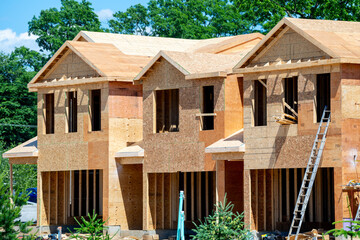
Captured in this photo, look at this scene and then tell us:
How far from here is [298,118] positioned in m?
32.5

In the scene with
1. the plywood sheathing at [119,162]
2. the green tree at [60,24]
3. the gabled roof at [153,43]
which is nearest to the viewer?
the plywood sheathing at [119,162]

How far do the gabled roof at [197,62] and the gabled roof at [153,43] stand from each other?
329 cm

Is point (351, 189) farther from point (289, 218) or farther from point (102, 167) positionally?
point (102, 167)

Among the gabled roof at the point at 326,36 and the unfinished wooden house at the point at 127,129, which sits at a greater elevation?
the gabled roof at the point at 326,36

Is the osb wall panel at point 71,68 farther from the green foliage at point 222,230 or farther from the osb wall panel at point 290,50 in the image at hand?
the green foliage at point 222,230

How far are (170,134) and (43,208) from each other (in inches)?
317

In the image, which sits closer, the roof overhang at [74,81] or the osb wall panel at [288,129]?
the osb wall panel at [288,129]

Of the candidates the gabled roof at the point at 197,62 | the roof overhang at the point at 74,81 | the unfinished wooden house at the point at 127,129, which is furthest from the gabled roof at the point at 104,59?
the gabled roof at the point at 197,62

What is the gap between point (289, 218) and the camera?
114ft

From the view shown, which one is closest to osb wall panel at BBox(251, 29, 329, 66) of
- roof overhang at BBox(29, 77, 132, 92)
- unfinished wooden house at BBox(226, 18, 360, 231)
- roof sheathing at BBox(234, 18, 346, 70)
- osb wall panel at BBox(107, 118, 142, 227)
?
unfinished wooden house at BBox(226, 18, 360, 231)

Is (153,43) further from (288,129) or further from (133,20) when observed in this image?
(133,20)

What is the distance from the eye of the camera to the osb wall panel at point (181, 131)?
118 feet

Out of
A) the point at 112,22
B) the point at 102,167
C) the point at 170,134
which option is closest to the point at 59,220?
the point at 102,167

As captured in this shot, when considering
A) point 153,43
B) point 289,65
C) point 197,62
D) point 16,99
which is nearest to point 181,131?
point 197,62
